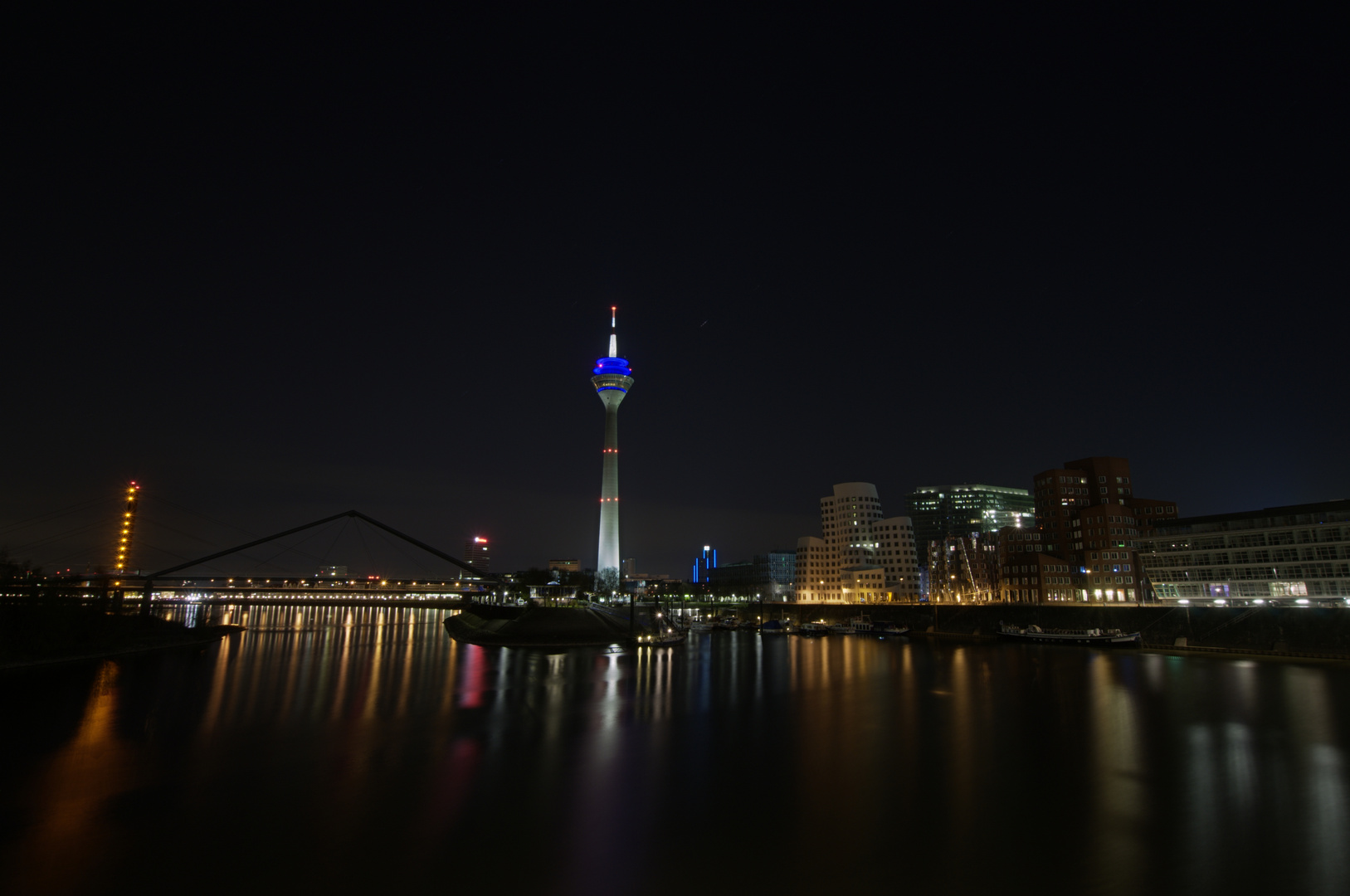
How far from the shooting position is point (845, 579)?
303 feet

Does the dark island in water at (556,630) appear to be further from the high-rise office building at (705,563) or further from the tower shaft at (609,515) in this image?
the high-rise office building at (705,563)

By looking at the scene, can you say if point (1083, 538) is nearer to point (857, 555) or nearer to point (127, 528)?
point (857, 555)

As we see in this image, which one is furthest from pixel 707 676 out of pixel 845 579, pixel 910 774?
pixel 845 579

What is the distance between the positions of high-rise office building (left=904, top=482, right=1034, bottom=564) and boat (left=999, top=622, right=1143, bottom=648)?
7159cm

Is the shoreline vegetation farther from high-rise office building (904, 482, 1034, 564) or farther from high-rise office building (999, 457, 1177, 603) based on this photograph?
high-rise office building (904, 482, 1034, 564)

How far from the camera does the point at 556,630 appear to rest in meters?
54.6

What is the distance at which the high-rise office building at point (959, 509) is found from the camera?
5010 inches

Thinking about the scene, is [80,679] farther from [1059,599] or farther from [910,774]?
[1059,599]

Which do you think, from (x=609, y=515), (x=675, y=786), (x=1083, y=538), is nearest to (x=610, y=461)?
(x=609, y=515)

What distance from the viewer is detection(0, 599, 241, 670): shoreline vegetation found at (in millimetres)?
35963

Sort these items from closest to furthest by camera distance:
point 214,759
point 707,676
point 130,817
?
point 130,817 → point 214,759 → point 707,676

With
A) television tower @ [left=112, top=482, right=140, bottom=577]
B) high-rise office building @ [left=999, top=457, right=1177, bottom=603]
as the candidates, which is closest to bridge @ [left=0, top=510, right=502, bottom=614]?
television tower @ [left=112, top=482, right=140, bottom=577]

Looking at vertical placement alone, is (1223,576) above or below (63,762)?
above

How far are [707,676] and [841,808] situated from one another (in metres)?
21.4
